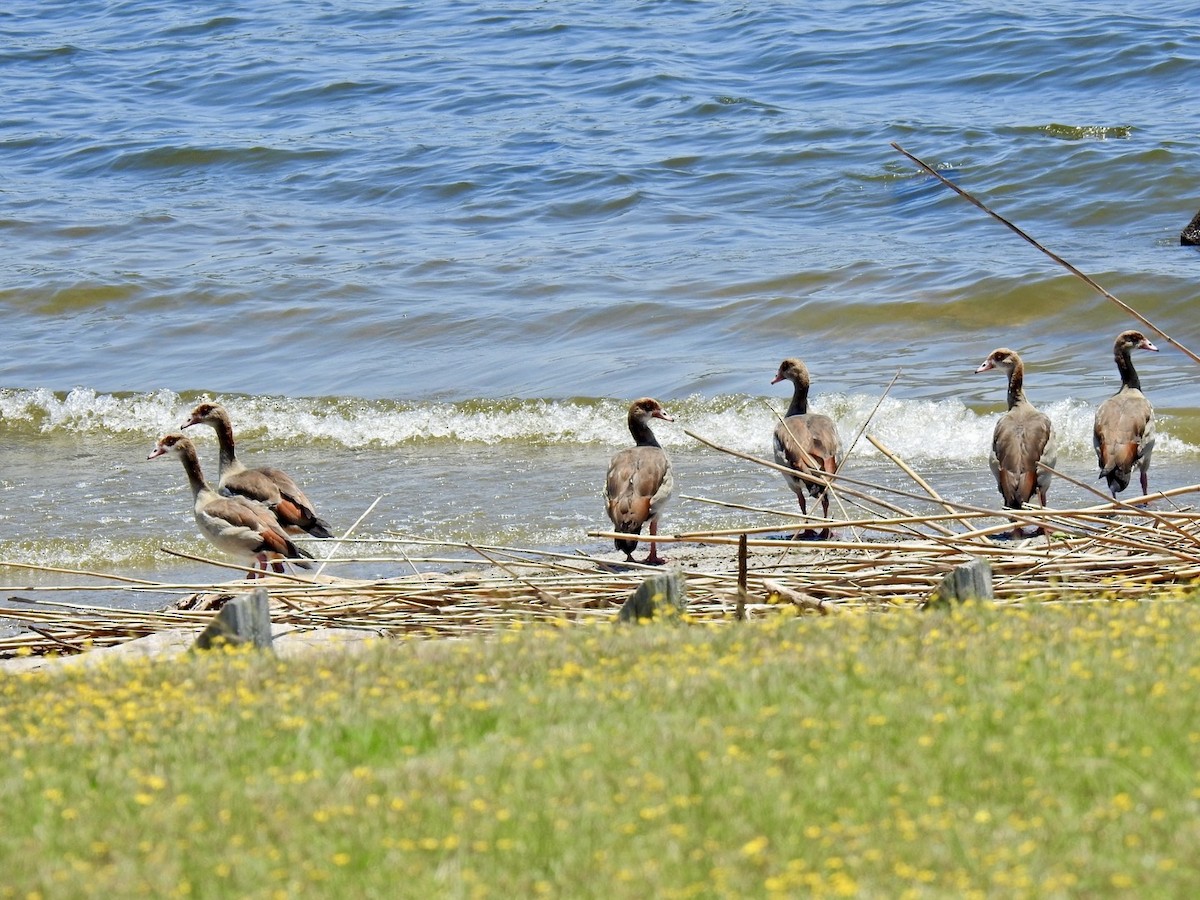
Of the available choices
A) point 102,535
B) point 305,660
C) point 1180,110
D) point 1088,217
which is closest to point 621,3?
point 1180,110

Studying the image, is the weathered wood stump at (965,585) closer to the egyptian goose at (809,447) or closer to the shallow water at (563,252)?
the egyptian goose at (809,447)

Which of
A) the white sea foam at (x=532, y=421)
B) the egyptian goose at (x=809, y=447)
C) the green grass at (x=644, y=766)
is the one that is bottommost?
the green grass at (x=644, y=766)

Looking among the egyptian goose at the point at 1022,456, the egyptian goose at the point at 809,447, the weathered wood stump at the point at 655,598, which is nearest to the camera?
the weathered wood stump at the point at 655,598

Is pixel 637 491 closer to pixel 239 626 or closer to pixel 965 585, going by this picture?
pixel 965 585

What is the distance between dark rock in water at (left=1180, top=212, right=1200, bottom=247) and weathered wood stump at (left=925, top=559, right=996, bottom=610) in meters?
12.6

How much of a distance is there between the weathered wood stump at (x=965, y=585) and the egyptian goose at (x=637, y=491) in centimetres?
347

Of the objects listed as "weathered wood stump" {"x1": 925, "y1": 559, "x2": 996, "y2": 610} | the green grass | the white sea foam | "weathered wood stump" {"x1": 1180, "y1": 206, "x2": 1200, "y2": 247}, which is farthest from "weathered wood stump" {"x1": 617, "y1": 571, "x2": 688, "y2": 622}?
"weathered wood stump" {"x1": 1180, "y1": 206, "x2": 1200, "y2": 247}

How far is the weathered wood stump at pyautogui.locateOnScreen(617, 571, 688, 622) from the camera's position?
7.16 meters

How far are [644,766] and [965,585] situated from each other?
7.66 ft

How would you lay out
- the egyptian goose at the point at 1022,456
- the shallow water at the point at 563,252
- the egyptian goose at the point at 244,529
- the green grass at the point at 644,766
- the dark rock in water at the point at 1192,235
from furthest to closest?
1. the dark rock in water at the point at 1192,235
2. the shallow water at the point at 563,252
3. the egyptian goose at the point at 1022,456
4. the egyptian goose at the point at 244,529
5. the green grass at the point at 644,766

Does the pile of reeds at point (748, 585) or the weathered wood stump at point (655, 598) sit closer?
the weathered wood stump at point (655, 598)

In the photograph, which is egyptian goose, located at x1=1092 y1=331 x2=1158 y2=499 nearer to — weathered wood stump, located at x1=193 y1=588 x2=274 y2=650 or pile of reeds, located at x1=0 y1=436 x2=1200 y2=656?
pile of reeds, located at x1=0 y1=436 x2=1200 y2=656

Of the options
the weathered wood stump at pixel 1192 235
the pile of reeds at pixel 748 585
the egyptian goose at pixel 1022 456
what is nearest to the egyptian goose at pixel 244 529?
the pile of reeds at pixel 748 585

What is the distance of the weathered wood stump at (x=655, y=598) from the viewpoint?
7160mm
